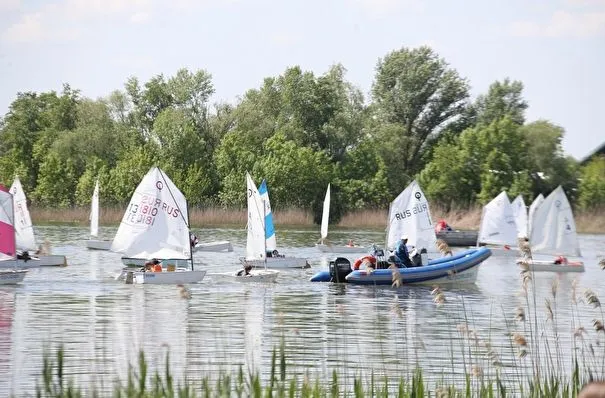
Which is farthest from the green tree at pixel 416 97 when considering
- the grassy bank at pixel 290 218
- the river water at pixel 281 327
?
the river water at pixel 281 327

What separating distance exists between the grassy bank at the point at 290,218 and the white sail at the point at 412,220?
36119mm

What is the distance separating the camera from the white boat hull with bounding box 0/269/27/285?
109 ft

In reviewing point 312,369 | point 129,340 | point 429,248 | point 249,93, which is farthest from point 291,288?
point 249,93

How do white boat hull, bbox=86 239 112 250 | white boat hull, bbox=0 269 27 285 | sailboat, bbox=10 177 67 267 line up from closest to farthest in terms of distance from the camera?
white boat hull, bbox=0 269 27 285, sailboat, bbox=10 177 67 267, white boat hull, bbox=86 239 112 250

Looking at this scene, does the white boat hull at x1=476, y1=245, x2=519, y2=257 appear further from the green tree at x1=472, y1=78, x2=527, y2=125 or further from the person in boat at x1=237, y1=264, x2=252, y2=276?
the green tree at x1=472, y1=78, x2=527, y2=125

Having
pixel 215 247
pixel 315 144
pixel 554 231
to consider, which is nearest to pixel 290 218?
pixel 315 144

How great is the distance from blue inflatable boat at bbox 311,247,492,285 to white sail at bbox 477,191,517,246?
16.0 m

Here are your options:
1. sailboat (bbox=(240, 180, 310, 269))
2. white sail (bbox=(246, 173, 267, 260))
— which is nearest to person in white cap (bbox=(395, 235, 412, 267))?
white sail (bbox=(246, 173, 267, 260))

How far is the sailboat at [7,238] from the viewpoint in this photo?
3350cm

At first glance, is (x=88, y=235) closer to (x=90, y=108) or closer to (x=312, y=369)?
(x=90, y=108)

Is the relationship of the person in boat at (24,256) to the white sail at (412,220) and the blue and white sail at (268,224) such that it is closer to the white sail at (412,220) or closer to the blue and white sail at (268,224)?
the blue and white sail at (268,224)

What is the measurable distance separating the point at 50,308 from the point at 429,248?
16879 mm

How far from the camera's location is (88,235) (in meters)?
64.2

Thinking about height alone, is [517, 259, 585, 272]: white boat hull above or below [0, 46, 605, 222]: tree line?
below
